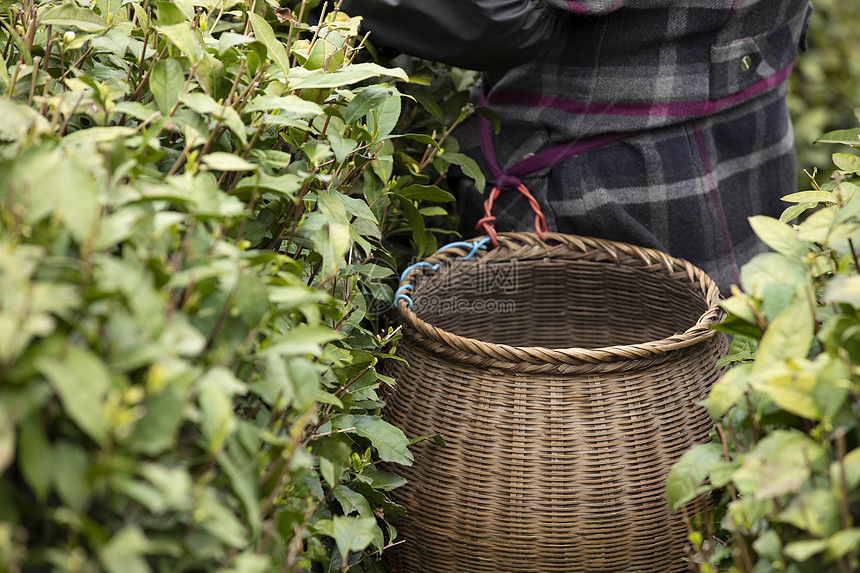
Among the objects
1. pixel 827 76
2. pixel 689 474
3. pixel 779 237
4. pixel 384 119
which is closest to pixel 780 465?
pixel 689 474

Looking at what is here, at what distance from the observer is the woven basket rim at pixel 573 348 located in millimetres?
947

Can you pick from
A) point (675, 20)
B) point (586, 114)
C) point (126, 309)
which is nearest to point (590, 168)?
point (586, 114)

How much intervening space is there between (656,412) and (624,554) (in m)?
0.19

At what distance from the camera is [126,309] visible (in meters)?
0.50

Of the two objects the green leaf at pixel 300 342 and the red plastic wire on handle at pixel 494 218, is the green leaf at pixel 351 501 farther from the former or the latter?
the red plastic wire on handle at pixel 494 218

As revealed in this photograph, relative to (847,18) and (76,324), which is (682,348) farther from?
(847,18)

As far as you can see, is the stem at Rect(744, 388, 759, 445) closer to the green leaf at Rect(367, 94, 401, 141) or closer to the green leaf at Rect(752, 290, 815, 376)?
the green leaf at Rect(752, 290, 815, 376)

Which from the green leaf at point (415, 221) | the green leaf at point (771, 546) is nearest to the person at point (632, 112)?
the green leaf at point (415, 221)

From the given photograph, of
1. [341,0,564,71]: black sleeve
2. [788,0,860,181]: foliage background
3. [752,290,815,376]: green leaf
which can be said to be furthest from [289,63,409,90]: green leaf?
[788,0,860,181]: foliage background

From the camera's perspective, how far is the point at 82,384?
0.43 meters

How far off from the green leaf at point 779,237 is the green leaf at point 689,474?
20cm

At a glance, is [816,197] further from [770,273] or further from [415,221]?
[415,221]

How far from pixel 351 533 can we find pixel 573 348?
0.49m

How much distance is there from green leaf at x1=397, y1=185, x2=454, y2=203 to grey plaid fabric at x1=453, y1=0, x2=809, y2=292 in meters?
0.26
